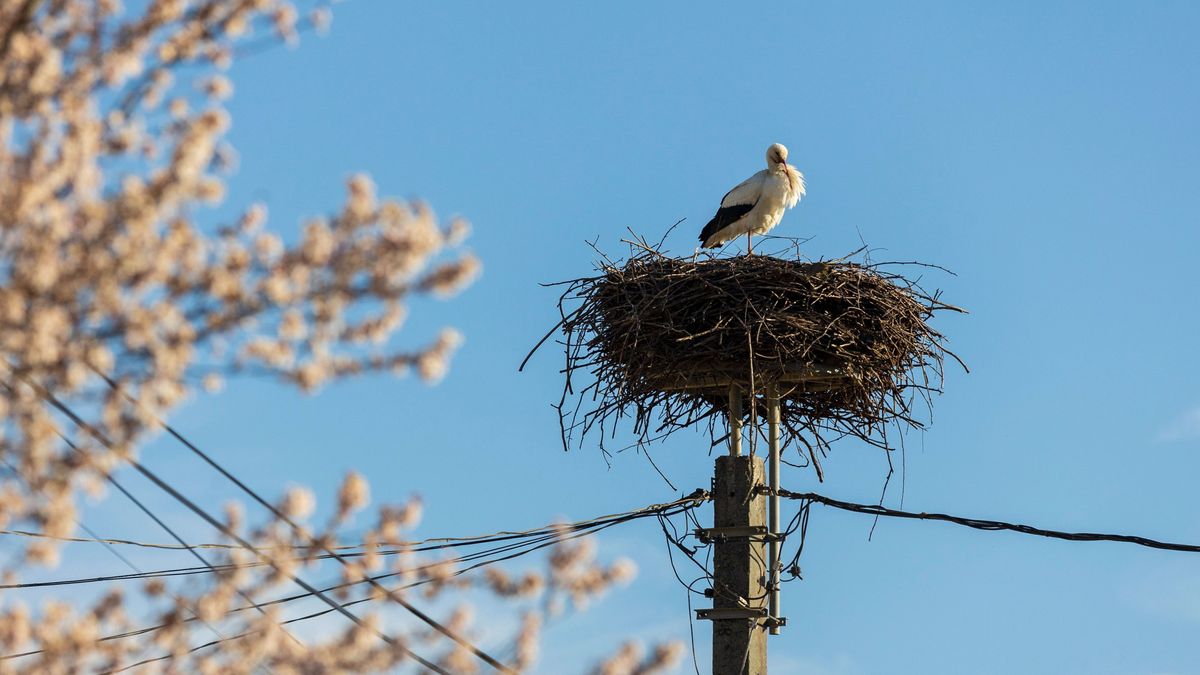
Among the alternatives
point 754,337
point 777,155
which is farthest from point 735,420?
point 777,155

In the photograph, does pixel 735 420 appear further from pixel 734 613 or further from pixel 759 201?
pixel 759 201

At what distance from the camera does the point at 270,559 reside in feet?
14.7

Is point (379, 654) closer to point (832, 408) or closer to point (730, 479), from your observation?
point (730, 479)

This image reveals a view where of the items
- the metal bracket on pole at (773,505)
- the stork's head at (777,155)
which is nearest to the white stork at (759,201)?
the stork's head at (777,155)

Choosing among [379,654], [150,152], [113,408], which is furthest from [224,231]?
[379,654]

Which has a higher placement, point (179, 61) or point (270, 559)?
point (179, 61)

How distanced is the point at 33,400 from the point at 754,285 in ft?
15.0

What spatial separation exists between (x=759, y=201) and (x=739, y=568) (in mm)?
4918

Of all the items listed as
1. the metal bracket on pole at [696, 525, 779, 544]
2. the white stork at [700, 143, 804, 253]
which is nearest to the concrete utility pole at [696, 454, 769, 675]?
the metal bracket on pole at [696, 525, 779, 544]

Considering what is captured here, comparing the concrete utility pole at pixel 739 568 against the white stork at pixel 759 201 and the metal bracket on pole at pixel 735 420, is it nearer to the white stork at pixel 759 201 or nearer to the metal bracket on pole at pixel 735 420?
the metal bracket on pole at pixel 735 420

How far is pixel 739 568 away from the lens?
23.4 feet

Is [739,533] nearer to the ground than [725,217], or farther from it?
nearer to the ground

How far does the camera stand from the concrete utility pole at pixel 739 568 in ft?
22.9

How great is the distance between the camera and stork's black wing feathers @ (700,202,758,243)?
459 inches
